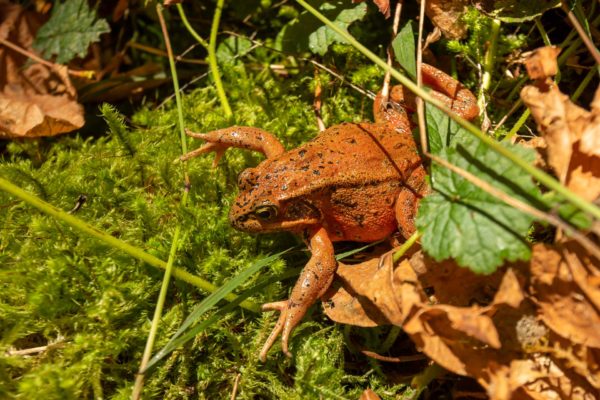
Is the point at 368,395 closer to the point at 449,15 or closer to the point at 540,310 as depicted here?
the point at 540,310


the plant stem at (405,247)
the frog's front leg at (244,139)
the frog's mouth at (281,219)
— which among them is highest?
the frog's front leg at (244,139)

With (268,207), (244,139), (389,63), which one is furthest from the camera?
(389,63)

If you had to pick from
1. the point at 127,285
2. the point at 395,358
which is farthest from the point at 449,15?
the point at 127,285

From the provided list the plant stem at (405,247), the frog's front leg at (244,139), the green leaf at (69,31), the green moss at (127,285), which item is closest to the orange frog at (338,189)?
the frog's front leg at (244,139)

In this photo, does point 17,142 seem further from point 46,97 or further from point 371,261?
point 371,261

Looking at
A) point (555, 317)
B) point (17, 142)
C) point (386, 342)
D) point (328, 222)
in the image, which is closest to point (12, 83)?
point (17, 142)

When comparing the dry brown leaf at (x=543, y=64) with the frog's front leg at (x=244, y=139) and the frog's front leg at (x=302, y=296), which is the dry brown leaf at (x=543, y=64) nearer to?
the frog's front leg at (x=302, y=296)
